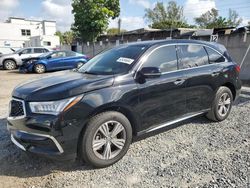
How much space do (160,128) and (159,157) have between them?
1.61 ft

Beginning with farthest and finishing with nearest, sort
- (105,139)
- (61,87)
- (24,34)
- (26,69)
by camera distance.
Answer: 1. (24,34)
2. (26,69)
3. (105,139)
4. (61,87)

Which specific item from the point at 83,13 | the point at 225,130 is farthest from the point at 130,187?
the point at 83,13

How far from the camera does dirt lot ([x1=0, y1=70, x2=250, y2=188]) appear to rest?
9.43 feet

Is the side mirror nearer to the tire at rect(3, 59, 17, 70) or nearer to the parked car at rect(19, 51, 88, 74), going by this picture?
the parked car at rect(19, 51, 88, 74)

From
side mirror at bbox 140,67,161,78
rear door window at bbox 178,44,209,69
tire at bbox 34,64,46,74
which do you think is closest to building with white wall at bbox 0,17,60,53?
tire at bbox 34,64,46,74

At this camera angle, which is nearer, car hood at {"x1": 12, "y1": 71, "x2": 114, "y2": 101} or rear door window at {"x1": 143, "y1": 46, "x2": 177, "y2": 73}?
car hood at {"x1": 12, "y1": 71, "x2": 114, "y2": 101}

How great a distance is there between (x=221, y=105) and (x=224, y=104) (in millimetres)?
104

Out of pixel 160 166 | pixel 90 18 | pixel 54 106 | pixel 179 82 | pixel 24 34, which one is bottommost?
pixel 160 166

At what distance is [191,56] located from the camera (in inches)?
164

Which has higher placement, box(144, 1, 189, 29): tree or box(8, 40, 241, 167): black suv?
box(144, 1, 189, 29): tree

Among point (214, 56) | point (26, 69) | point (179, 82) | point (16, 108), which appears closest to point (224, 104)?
point (214, 56)

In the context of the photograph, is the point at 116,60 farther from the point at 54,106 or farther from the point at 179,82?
the point at 54,106

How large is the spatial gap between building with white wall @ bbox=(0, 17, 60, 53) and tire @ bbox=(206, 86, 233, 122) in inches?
1299

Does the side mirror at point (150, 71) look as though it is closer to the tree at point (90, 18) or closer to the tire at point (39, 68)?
the tire at point (39, 68)
